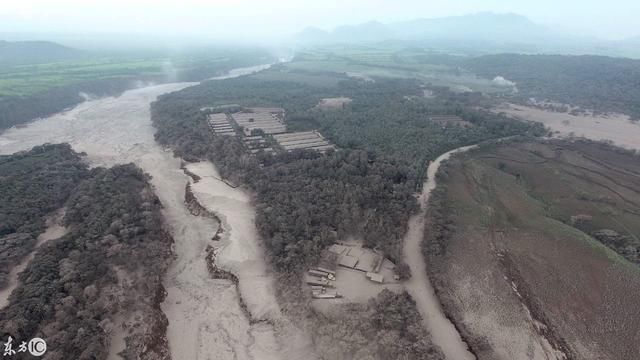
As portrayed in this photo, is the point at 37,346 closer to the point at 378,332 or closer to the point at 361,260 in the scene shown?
the point at 378,332

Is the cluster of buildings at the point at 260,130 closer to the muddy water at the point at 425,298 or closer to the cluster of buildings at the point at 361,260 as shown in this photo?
the muddy water at the point at 425,298

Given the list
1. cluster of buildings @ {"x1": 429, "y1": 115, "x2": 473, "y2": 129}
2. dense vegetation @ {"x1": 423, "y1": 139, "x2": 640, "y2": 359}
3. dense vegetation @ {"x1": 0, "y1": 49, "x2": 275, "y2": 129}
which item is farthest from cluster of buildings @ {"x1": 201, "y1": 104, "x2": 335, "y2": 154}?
dense vegetation @ {"x1": 0, "y1": 49, "x2": 275, "y2": 129}

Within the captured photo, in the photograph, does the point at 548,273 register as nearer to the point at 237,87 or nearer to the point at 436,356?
the point at 436,356

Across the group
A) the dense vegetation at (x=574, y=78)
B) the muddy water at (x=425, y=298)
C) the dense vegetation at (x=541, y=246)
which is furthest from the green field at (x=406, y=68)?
the muddy water at (x=425, y=298)

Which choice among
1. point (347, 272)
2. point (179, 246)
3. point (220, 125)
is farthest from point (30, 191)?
point (347, 272)

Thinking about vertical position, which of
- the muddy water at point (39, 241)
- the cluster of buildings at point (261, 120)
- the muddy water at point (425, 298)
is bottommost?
the muddy water at point (425, 298)

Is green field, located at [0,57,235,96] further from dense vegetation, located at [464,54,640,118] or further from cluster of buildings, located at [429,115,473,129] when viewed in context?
dense vegetation, located at [464,54,640,118]
